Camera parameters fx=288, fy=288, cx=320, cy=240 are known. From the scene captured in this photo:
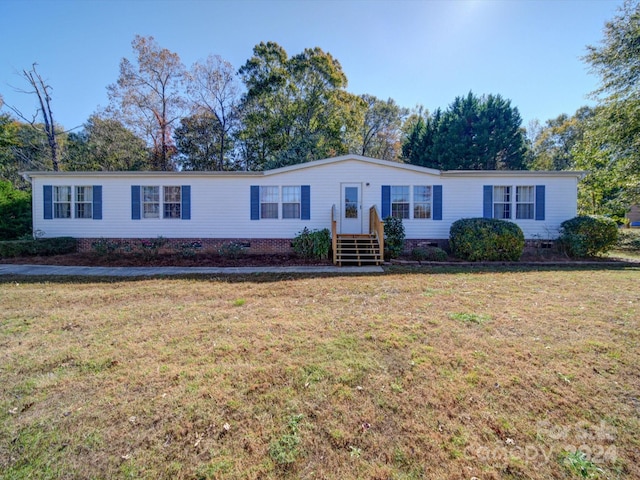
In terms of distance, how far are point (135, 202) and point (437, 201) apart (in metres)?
12.0

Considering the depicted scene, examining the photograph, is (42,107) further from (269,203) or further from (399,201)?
Result: (399,201)

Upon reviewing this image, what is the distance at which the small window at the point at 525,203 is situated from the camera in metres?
11.3

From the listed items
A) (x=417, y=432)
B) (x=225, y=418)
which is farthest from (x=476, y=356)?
(x=225, y=418)

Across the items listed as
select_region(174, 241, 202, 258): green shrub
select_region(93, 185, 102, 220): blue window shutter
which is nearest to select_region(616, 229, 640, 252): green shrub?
select_region(174, 241, 202, 258): green shrub

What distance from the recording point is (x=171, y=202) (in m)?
11.6

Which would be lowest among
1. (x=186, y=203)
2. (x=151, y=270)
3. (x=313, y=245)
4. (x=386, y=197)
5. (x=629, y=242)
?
(x=151, y=270)

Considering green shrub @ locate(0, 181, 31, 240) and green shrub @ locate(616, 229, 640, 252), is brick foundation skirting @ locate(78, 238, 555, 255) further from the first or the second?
green shrub @ locate(616, 229, 640, 252)

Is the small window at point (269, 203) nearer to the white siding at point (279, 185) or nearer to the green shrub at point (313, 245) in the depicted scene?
the white siding at point (279, 185)

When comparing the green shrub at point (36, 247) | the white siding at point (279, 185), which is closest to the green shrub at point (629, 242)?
the white siding at point (279, 185)

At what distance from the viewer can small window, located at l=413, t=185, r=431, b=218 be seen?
11375mm

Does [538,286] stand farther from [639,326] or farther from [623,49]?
[623,49]

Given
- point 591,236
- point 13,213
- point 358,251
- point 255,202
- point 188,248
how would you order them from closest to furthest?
point 358,251 < point 591,236 < point 188,248 < point 255,202 < point 13,213

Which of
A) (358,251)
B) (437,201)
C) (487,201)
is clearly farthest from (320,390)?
(487,201)

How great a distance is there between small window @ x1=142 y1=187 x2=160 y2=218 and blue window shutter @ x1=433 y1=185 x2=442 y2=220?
10985 mm
